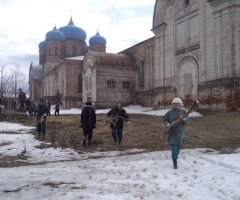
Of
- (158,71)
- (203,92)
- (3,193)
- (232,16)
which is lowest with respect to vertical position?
(3,193)

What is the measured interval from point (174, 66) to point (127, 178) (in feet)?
60.9

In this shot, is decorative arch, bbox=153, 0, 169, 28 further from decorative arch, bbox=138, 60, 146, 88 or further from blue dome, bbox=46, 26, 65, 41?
blue dome, bbox=46, 26, 65, 41

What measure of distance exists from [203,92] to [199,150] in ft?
39.1

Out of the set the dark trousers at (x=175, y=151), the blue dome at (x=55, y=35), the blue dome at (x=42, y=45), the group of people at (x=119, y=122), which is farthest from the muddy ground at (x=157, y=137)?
the blue dome at (x=42, y=45)

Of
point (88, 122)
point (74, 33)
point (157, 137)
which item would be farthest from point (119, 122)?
point (74, 33)

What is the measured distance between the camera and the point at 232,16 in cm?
1827

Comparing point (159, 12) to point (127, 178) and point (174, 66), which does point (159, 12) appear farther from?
point (127, 178)

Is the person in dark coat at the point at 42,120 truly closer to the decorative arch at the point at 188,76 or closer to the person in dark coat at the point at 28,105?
the person in dark coat at the point at 28,105

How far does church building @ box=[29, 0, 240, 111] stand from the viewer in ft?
60.5

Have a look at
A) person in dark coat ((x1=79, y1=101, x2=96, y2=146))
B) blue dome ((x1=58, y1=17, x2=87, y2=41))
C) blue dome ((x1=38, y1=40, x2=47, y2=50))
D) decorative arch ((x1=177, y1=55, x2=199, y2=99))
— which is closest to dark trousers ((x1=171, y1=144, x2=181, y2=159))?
person in dark coat ((x1=79, y1=101, x2=96, y2=146))

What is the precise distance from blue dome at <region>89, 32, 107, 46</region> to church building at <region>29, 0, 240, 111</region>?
1059 centimetres

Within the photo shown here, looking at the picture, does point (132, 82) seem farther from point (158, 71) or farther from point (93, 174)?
point (93, 174)

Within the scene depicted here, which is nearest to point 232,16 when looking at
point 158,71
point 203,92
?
point 203,92

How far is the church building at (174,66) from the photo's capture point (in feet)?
60.5
